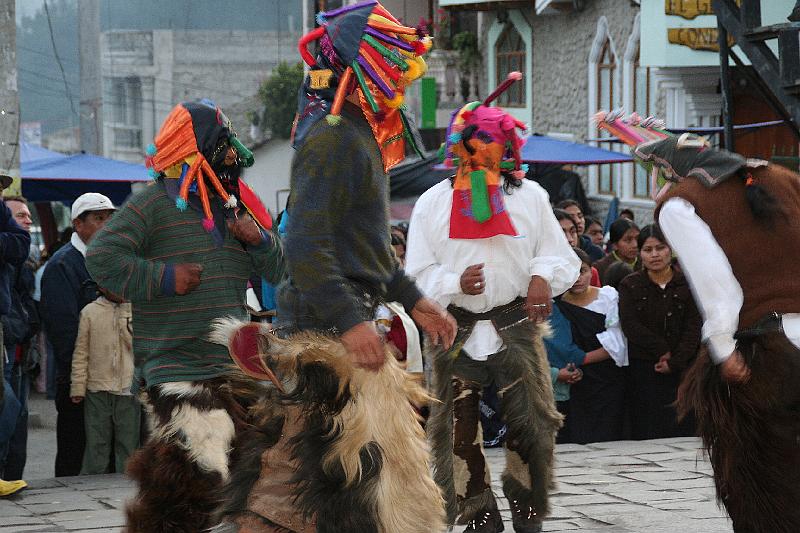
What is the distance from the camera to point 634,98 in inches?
882

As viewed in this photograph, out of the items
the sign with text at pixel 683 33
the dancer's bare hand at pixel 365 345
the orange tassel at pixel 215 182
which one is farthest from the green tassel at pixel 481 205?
the sign with text at pixel 683 33

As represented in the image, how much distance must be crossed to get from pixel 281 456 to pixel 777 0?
42.7 ft

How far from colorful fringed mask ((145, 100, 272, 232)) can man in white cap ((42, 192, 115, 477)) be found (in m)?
3.09

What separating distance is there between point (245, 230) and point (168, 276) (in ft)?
1.35

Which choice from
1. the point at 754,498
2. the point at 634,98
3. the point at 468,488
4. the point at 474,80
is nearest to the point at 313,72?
the point at 754,498

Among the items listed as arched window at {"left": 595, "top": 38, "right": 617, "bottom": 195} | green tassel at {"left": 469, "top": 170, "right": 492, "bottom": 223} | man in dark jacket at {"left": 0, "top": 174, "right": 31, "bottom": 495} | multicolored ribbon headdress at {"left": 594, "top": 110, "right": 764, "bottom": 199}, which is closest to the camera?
multicolored ribbon headdress at {"left": 594, "top": 110, "right": 764, "bottom": 199}

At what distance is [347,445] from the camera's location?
4.13m

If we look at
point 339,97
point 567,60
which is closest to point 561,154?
point 567,60

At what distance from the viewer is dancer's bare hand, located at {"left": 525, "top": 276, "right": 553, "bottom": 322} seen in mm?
6340

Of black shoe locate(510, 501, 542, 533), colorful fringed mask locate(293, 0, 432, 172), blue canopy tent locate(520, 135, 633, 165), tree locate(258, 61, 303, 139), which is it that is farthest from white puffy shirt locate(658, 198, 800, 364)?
tree locate(258, 61, 303, 139)

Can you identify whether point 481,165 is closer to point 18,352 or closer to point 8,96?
point 18,352

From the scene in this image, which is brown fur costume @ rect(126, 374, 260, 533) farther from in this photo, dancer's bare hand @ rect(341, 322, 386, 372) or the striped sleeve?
dancer's bare hand @ rect(341, 322, 386, 372)

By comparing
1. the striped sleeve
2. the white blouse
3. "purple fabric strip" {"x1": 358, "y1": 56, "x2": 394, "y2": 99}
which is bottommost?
the white blouse

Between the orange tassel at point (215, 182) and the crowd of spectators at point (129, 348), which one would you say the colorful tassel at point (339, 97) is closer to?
the orange tassel at point (215, 182)
